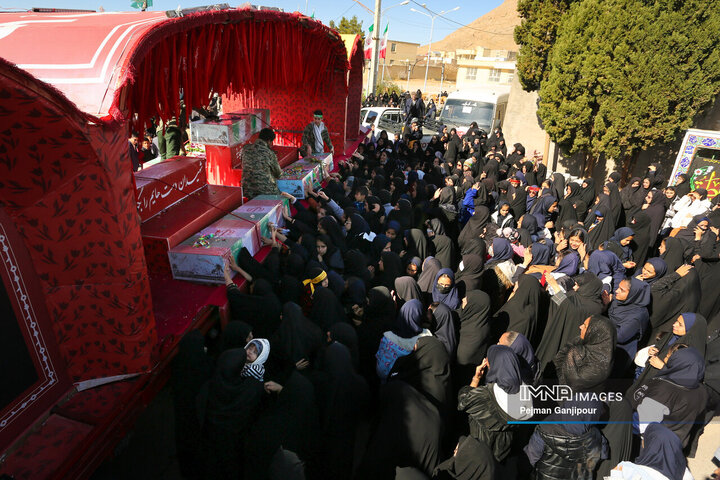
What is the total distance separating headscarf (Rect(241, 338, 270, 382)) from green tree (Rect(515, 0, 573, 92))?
11207mm

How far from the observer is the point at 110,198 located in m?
2.73

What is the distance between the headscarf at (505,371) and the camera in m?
2.90

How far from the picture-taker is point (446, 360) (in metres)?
3.25

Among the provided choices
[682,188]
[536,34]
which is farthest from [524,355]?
[536,34]

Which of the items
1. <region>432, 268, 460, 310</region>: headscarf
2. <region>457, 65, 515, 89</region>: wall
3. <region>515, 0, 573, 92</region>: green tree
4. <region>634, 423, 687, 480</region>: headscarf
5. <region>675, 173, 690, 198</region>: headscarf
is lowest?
<region>634, 423, 687, 480</region>: headscarf

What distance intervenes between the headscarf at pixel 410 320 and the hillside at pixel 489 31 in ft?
308

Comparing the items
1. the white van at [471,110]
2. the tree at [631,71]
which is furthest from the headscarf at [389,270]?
the white van at [471,110]

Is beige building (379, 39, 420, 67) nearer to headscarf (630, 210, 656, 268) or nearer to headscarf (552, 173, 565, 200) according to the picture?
headscarf (552, 173, 565, 200)

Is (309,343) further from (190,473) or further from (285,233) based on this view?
(285,233)

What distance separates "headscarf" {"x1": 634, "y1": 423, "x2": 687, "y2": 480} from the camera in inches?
108

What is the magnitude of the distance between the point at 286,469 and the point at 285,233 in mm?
3654

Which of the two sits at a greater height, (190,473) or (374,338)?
(374,338)

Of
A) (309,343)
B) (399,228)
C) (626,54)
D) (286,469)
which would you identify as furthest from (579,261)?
(626,54)

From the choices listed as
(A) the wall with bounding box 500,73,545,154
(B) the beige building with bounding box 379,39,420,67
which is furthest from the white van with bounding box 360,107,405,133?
(B) the beige building with bounding box 379,39,420,67
